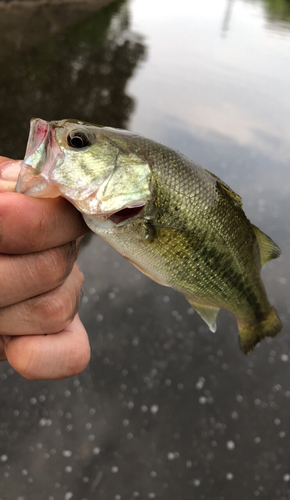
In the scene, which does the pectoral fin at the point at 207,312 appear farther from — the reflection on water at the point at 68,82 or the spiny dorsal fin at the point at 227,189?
the reflection on water at the point at 68,82

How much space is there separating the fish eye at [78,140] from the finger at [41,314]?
0.63 m

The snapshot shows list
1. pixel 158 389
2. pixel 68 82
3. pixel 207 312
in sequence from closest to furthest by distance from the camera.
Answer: pixel 207 312, pixel 158 389, pixel 68 82

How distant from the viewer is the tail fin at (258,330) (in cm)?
202

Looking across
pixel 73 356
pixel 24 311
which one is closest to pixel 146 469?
pixel 73 356

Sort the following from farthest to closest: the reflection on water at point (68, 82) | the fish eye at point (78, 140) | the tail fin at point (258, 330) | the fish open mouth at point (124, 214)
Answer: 1. the reflection on water at point (68, 82)
2. the tail fin at point (258, 330)
3. the fish open mouth at point (124, 214)
4. the fish eye at point (78, 140)

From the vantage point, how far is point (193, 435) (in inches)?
112

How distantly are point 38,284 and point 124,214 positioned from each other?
44cm

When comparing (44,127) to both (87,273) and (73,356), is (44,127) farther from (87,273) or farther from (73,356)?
(87,273)

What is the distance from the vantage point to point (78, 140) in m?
1.23

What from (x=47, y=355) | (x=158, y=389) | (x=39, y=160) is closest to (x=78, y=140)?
(x=39, y=160)

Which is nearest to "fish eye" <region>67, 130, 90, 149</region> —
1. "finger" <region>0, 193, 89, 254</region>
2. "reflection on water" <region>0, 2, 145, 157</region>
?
"finger" <region>0, 193, 89, 254</region>

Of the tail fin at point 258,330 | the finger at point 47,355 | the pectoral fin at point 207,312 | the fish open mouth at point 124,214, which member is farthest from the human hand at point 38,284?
the tail fin at point 258,330

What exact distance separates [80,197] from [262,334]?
1.46m

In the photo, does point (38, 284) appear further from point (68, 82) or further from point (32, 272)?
point (68, 82)
